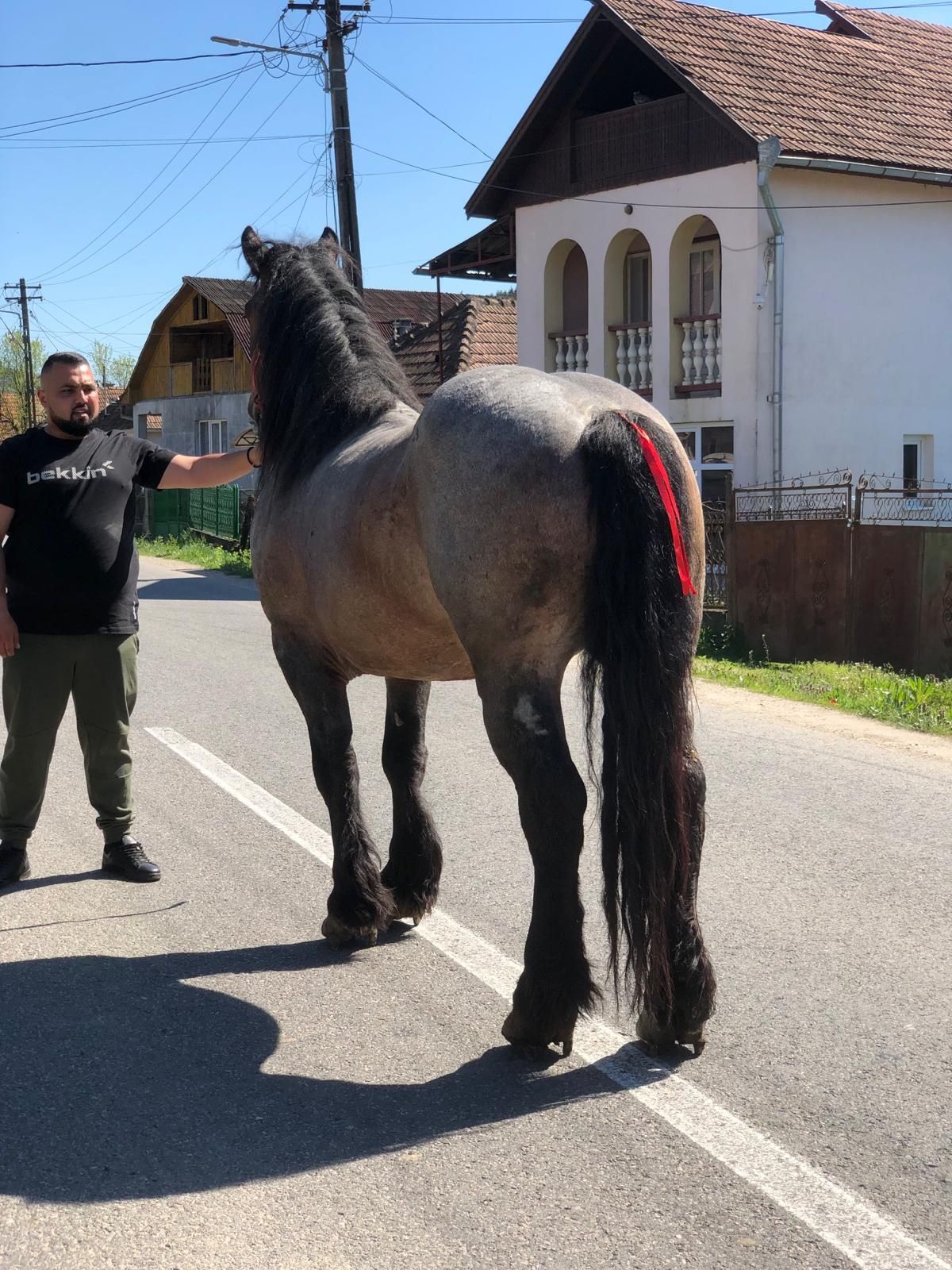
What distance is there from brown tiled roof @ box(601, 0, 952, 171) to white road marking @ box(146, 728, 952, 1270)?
15710mm

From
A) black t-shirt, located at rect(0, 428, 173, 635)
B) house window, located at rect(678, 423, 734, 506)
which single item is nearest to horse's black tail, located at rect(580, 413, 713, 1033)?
Result: black t-shirt, located at rect(0, 428, 173, 635)

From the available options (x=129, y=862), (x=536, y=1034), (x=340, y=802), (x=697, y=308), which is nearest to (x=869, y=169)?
(x=697, y=308)

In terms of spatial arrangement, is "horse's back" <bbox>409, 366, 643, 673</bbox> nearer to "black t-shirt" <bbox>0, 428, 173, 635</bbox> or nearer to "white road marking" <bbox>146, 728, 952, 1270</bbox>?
"white road marking" <bbox>146, 728, 952, 1270</bbox>

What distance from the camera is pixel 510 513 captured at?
11.4 feet

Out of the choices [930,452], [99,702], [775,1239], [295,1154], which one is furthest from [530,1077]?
[930,452]

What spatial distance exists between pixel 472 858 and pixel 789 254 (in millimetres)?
14923

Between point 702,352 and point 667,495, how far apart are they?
16.8 metres

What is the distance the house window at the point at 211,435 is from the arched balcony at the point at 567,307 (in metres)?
21.8

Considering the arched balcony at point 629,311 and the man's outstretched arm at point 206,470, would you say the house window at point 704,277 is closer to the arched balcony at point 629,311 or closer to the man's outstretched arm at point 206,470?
the arched balcony at point 629,311

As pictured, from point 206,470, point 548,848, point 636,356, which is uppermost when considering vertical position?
point 636,356

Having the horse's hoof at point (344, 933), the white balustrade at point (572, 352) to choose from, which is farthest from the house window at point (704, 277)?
the horse's hoof at point (344, 933)

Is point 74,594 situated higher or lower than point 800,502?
lower

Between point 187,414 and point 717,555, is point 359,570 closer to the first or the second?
point 717,555

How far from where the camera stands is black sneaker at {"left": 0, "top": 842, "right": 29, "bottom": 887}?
5.33 m
